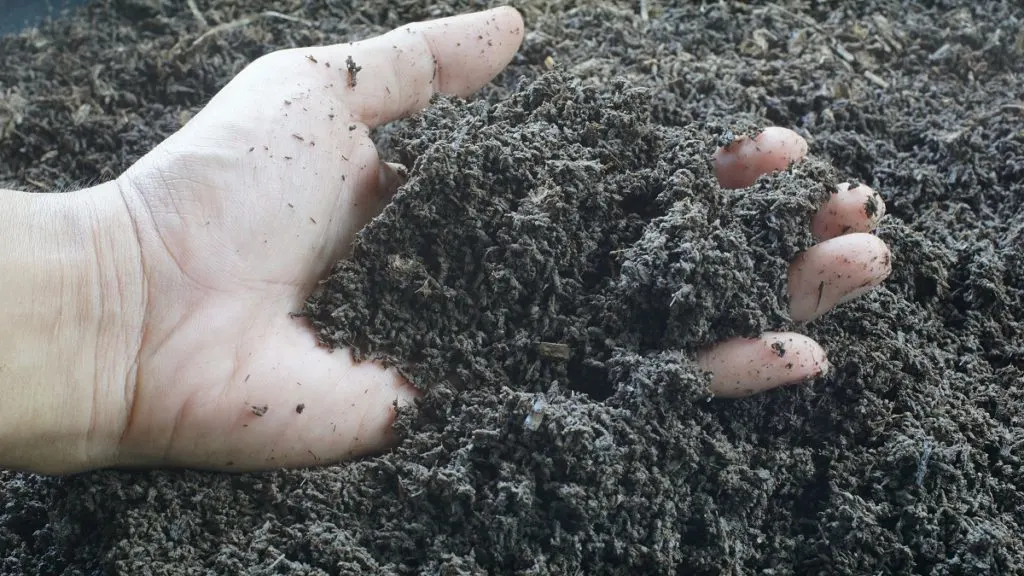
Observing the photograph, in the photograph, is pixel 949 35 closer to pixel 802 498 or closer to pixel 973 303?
pixel 973 303

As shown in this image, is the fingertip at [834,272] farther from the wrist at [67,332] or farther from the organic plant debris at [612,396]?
the wrist at [67,332]

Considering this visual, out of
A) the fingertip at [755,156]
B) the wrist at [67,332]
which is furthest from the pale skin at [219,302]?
the fingertip at [755,156]

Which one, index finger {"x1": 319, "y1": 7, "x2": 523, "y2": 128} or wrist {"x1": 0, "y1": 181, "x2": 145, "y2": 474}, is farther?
index finger {"x1": 319, "y1": 7, "x2": 523, "y2": 128}

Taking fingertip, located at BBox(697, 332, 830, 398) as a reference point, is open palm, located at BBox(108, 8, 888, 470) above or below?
above

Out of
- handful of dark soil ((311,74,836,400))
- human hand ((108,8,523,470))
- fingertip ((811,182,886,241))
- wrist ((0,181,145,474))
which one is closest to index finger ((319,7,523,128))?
human hand ((108,8,523,470))

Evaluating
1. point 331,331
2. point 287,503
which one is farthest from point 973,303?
point 287,503

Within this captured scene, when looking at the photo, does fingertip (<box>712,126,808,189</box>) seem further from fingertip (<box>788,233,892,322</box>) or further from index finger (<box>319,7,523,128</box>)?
index finger (<box>319,7,523,128</box>)
